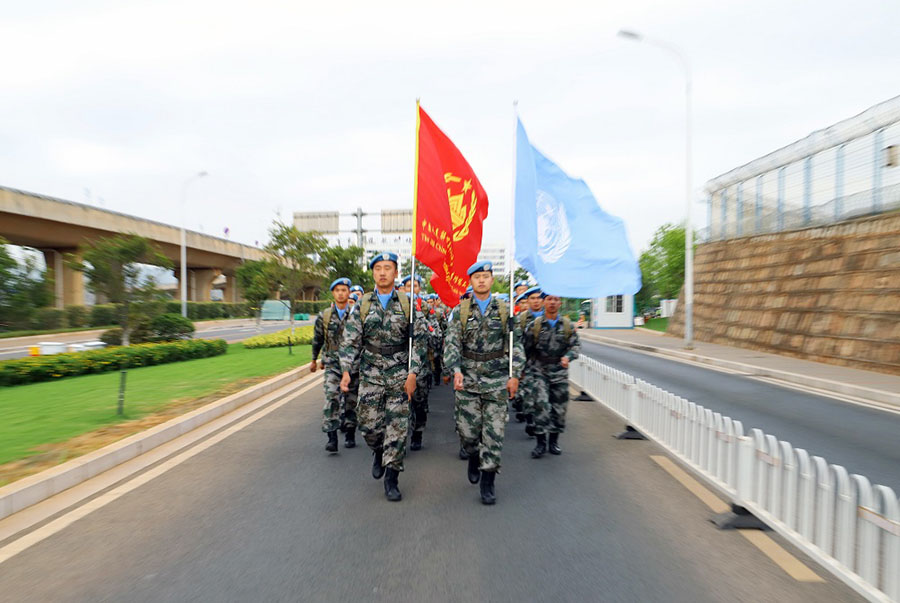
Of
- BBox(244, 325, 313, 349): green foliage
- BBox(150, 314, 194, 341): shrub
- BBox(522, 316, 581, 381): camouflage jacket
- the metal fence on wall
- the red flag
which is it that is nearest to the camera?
the red flag

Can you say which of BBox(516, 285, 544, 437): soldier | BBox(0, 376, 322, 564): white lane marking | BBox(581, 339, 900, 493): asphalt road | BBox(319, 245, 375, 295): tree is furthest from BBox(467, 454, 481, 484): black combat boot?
BBox(319, 245, 375, 295): tree

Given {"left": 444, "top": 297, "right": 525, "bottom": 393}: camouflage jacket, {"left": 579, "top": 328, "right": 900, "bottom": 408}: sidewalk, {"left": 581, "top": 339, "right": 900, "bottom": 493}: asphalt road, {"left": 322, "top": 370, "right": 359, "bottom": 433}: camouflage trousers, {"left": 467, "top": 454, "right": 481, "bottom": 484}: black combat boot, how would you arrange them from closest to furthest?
{"left": 444, "top": 297, "right": 525, "bottom": 393}: camouflage jacket → {"left": 467, "top": 454, "right": 481, "bottom": 484}: black combat boot → {"left": 581, "top": 339, "right": 900, "bottom": 493}: asphalt road → {"left": 322, "top": 370, "right": 359, "bottom": 433}: camouflage trousers → {"left": 579, "top": 328, "right": 900, "bottom": 408}: sidewalk

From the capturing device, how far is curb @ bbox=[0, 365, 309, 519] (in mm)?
4328

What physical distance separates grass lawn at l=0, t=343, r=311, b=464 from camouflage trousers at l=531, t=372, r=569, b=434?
193 inches

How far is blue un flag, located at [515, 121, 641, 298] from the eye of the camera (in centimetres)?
606

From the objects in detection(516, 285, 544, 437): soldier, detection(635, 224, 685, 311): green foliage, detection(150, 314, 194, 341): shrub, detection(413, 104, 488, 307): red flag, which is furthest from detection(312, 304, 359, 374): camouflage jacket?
detection(635, 224, 685, 311): green foliage

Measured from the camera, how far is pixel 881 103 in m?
17.4

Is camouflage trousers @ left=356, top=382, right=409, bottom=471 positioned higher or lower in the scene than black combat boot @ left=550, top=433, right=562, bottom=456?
higher

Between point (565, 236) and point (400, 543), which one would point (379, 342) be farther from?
point (565, 236)

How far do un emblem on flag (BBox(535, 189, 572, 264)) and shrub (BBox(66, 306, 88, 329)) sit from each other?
34.9 m

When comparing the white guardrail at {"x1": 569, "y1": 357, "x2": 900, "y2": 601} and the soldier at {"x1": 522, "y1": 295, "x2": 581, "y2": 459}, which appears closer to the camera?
the white guardrail at {"x1": 569, "y1": 357, "x2": 900, "y2": 601}

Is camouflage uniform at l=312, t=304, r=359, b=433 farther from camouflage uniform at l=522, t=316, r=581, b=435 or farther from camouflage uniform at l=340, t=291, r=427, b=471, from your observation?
camouflage uniform at l=522, t=316, r=581, b=435

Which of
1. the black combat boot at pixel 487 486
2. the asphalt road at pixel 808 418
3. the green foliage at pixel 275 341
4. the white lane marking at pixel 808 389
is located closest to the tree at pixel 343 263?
the green foliage at pixel 275 341

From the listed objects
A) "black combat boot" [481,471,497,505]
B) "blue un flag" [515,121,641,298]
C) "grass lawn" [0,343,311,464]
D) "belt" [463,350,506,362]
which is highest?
"blue un flag" [515,121,641,298]
